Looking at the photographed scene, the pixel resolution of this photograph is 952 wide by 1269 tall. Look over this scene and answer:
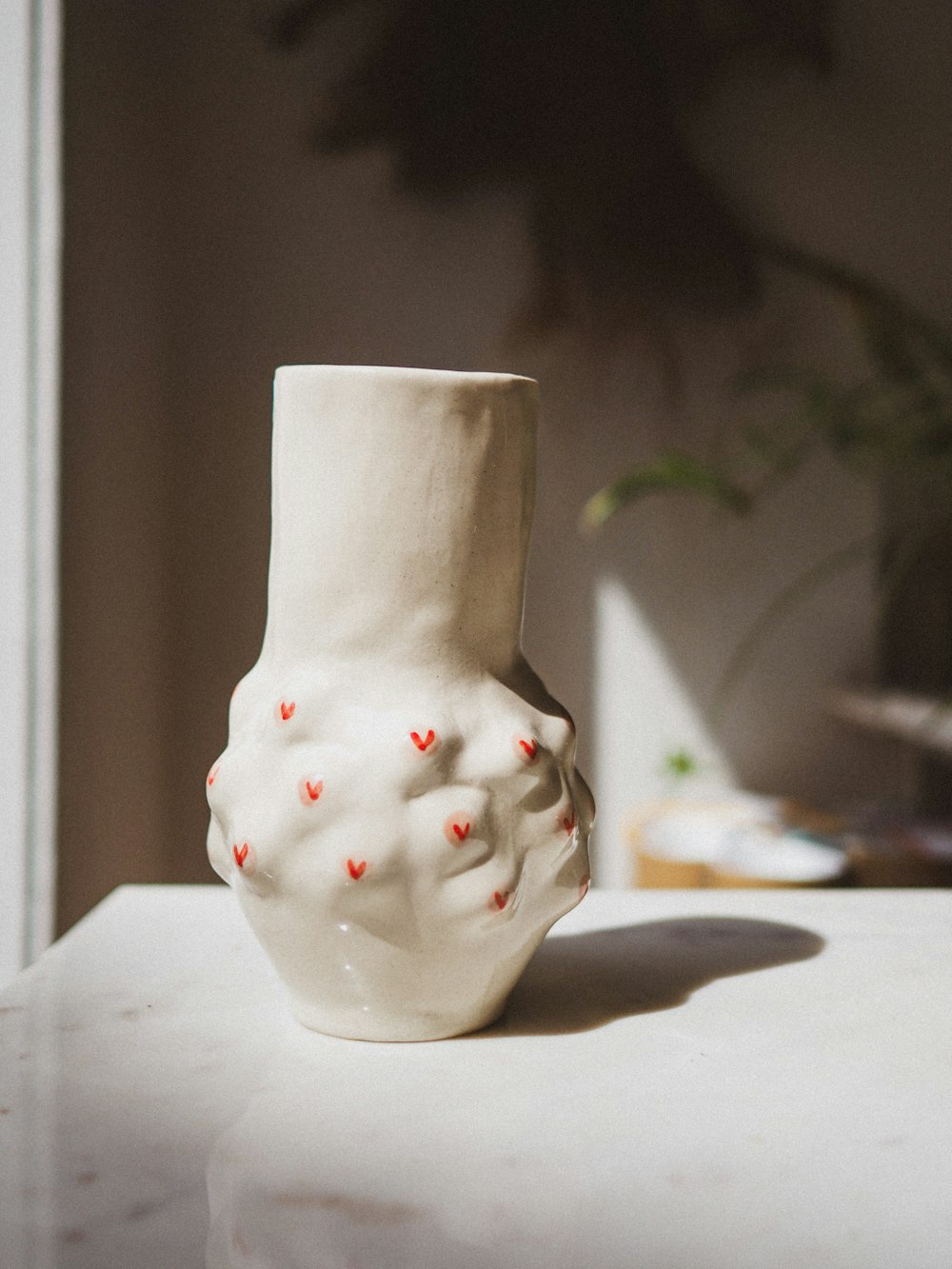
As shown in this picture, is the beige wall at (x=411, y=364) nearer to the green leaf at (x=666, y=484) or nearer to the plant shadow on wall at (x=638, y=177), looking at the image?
the plant shadow on wall at (x=638, y=177)

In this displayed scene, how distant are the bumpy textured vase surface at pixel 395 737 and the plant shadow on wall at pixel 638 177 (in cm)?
140

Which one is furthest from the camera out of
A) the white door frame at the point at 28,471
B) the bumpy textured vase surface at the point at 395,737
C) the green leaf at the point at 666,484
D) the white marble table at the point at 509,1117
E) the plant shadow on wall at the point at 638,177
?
the plant shadow on wall at the point at 638,177

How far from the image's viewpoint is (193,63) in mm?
1908

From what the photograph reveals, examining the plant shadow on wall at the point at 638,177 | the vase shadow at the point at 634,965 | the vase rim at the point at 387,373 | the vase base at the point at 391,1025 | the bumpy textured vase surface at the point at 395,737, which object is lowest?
the vase shadow at the point at 634,965

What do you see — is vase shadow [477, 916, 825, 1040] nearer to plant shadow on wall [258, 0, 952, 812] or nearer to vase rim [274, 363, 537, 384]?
vase rim [274, 363, 537, 384]

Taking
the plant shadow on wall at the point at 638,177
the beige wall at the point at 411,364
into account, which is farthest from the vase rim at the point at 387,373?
the plant shadow on wall at the point at 638,177

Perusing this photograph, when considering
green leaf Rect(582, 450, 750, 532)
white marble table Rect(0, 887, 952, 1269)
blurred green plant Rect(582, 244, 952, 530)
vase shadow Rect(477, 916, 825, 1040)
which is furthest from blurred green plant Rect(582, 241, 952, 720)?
white marble table Rect(0, 887, 952, 1269)

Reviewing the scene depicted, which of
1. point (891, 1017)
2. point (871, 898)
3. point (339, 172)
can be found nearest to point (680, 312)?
point (339, 172)

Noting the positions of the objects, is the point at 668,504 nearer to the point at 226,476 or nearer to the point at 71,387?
the point at 226,476

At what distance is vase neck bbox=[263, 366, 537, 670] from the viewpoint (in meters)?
0.51

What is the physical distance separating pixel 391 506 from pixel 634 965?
28 centimetres

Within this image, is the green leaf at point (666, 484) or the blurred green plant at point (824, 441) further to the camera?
the blurred green plant at point (824, 441)

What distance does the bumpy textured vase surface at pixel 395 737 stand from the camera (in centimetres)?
50

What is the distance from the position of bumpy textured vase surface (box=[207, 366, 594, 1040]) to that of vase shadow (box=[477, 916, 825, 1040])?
4cm
